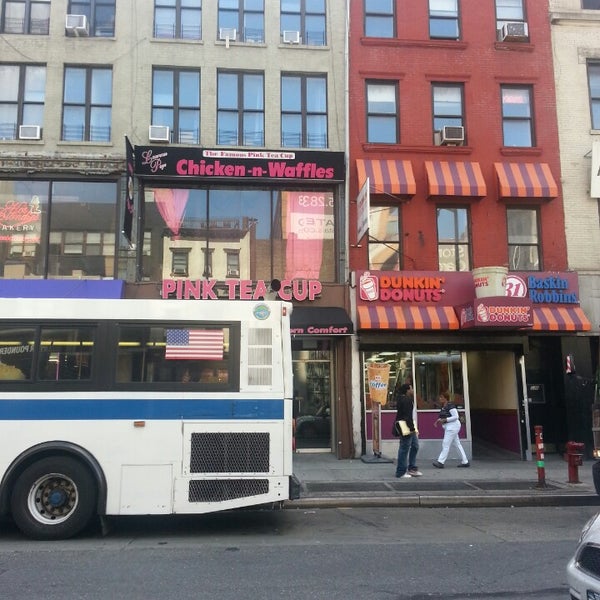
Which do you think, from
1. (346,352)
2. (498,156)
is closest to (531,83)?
(498,156)

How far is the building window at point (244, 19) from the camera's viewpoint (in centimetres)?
1686

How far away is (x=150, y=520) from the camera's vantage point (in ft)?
28.3

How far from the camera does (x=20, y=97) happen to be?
16.2 m

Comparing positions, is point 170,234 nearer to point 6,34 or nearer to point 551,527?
point 6,34

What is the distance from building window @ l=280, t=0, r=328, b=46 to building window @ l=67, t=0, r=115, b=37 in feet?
15.7

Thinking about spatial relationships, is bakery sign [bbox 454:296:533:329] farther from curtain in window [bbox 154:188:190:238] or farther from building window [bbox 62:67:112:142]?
building window [bbox 62:67:112:142]

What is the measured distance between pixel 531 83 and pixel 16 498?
16346mm

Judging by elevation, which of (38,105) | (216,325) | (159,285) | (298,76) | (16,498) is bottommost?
(16,498)

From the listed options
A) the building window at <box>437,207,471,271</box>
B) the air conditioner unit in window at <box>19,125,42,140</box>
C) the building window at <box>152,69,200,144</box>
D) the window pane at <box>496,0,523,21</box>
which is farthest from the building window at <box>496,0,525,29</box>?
the air conditioner unit in window at <box>19,125,42,140</box>

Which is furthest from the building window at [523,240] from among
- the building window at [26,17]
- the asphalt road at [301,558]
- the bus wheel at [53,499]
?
the building window at [26,17]

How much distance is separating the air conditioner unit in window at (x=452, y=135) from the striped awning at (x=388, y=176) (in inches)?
47.0

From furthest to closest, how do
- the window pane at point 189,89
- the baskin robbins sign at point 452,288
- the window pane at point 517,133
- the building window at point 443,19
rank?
the building window at point 443,19, the window pane at point 517,133, the window pane at point 189,89, the baskin robbins sign at point 452,288

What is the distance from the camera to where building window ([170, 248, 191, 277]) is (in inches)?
621

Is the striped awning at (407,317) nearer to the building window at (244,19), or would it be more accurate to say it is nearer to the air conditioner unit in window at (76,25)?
the building window at (244,19)
